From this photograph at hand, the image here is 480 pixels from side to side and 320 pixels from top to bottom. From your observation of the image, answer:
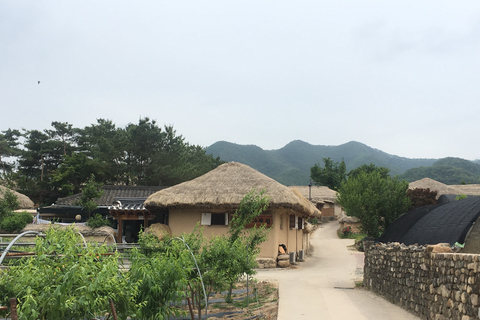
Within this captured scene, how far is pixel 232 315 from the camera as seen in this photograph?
8.66 meters

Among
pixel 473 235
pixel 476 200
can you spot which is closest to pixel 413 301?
pixel 473 235

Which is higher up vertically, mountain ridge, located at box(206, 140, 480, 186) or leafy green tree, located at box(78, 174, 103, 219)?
mountain ridge, located at box(206, 140, 480, 186)

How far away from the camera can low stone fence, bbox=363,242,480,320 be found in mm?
5990

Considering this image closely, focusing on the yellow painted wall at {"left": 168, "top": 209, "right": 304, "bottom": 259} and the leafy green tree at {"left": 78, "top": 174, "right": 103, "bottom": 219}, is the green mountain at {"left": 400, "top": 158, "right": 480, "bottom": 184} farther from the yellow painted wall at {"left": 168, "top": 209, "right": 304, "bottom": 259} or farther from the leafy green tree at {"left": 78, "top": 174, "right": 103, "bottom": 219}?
the leafy green tree at {"left": 78, "top": 174, "right": 103, "bottom": 219}

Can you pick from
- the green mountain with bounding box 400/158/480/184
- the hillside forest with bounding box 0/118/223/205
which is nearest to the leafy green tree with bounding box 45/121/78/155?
the hillside forest with bounding box 0/118/223/205

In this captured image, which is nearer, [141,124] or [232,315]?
[232,315]

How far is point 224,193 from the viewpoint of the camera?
57.8 feet

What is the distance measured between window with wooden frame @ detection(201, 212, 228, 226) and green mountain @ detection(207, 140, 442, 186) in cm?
7634

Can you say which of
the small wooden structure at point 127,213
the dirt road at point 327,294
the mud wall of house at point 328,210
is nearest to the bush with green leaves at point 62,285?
the dirt road at point 327,294

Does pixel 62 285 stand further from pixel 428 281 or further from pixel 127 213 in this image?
pixel 127 213

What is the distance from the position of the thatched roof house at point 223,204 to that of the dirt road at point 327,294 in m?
1.68

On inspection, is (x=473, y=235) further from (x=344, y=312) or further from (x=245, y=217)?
(x=245, y=217)

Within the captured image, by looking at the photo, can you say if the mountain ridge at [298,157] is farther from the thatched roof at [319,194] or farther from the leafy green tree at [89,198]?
the leafy green tree at [89,198]

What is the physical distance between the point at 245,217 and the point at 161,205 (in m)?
8.92
